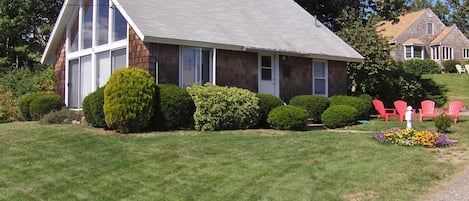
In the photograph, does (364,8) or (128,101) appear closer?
(128,101)

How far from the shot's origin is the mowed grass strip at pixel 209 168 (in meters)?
6.76

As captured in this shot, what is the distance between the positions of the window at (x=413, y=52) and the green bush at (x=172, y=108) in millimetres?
39820

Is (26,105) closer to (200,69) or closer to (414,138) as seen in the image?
(200,69)

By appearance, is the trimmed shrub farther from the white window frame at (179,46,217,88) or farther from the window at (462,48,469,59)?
the window at (462,48,469,59)

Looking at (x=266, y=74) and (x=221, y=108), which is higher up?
(x=266, y=74)

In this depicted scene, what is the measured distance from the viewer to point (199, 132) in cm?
1270

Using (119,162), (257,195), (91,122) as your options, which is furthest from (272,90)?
(257,195)

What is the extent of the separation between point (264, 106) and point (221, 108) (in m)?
2.11

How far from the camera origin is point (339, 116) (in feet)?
51.9

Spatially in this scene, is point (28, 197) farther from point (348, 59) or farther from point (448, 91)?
point (448, 91)

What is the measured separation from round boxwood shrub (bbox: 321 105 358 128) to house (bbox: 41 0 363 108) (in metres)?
2.62

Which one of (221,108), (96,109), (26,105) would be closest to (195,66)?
(221,108)

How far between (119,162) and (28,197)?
83.3 inches

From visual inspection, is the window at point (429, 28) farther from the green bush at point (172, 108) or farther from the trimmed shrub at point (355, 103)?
the green bush at point (172, 108)
